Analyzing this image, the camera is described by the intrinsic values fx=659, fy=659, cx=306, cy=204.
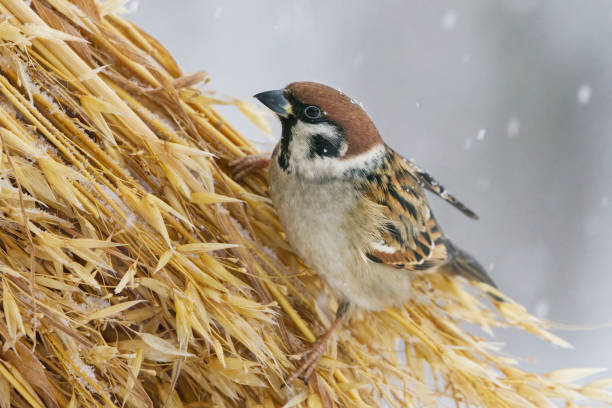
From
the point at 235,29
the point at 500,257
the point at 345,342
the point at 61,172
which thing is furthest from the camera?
the point at 500,257

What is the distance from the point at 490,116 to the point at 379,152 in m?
2.04

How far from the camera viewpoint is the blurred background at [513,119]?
2596 mm

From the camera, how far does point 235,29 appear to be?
7.18 ft

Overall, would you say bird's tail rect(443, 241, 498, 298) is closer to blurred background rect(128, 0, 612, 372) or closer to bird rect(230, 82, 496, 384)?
bird rect(230, 82, 496, 384)

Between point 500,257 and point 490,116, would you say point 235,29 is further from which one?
point 500,257

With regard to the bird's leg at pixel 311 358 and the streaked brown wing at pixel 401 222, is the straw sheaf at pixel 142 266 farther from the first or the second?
the streaked brown wing at pixel 401 222

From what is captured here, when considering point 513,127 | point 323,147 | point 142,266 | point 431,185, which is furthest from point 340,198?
point 513,127

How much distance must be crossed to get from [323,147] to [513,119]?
210 centimetres

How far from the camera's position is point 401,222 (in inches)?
35.9

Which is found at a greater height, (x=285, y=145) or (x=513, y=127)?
(x=513, y=127)

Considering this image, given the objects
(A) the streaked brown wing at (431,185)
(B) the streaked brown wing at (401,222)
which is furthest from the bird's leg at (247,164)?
(A) the streaked brown wing at (431,185)

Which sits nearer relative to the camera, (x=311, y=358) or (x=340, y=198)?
(x=311, y=358)

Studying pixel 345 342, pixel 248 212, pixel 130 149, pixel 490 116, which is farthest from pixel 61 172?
pixel 490 116

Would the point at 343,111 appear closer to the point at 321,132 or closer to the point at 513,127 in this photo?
the point at 321,132
